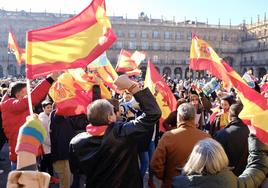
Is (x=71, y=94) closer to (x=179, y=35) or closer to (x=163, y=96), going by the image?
(x=163, y=96)

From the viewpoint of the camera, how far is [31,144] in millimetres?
1949

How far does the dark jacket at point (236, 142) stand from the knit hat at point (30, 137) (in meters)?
2.32

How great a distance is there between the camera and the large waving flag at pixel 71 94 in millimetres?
4730

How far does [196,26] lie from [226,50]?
6.77 metres

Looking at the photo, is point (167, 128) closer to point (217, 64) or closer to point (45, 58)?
point (217, 64)

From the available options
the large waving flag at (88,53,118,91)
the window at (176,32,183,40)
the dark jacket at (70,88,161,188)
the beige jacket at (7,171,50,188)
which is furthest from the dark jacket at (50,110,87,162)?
the window at (176,32,183,40)

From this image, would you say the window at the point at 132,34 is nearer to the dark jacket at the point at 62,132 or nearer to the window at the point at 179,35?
the window at the point at 179,35

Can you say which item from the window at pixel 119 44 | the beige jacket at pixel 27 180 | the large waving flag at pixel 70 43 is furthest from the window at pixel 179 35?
the beige jacket at pixel 27 180

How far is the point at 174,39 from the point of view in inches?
2616

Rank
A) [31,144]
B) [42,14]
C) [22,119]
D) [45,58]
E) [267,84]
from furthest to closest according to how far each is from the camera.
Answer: [42,14], [267,84], [22,119], [45,58], [31,144]

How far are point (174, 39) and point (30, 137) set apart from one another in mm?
65611

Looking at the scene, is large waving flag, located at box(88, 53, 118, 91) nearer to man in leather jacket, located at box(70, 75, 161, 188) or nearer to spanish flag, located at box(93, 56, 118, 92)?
spanish flag, located at box(93, 56, 118, 92)

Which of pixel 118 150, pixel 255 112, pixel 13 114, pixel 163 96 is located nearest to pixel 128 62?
pixel 163 96

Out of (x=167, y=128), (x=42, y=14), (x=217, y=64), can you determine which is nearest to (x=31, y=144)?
(x=167, y=128)
